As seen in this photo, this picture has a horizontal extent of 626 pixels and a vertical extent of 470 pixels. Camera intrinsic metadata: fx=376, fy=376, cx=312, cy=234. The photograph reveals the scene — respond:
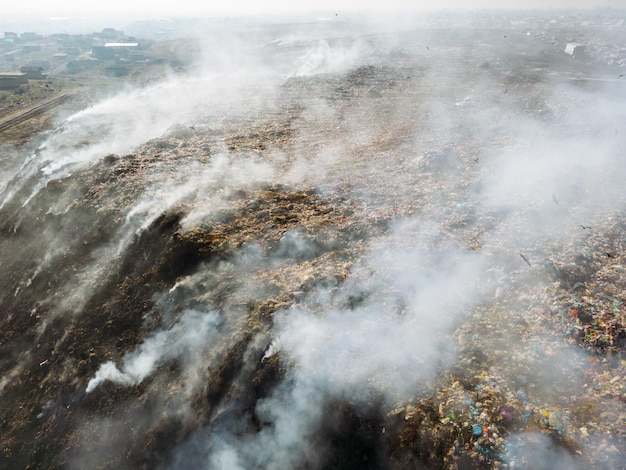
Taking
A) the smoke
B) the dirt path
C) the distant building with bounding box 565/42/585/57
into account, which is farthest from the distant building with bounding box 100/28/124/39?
the smoke

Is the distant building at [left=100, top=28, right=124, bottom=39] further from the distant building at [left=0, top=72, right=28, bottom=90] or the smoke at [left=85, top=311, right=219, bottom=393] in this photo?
the smoke at [left=85, top=311, right=219, bottom=393]

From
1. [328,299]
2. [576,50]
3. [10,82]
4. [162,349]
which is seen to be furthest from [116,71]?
[328,299]

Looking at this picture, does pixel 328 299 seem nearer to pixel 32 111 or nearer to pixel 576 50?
pixel 32 111

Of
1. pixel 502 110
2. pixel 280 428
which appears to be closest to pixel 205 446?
pixel 280 428

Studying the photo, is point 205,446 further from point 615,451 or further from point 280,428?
point 615,451

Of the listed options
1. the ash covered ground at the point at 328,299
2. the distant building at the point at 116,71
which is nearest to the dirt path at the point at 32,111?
the distant building at the point at 116,71

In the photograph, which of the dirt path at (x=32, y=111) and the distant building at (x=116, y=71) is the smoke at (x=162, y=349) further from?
the distant building at (x=116, y=71)
